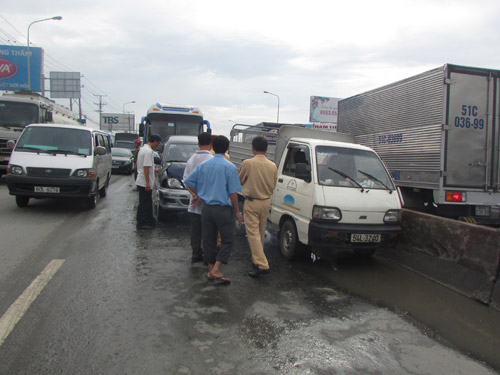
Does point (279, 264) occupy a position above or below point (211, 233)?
below

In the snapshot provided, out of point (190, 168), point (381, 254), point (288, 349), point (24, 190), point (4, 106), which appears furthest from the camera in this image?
point (4, 106)

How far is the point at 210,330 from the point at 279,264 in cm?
244

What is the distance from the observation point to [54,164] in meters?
8.66

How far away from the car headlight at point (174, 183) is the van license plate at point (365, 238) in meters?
3.92

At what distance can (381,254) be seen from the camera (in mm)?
6602

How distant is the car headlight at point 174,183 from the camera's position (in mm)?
7961

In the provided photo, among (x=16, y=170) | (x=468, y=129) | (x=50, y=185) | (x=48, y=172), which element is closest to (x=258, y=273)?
(x=468, y=129)

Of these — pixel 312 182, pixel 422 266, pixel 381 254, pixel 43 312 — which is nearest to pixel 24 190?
pixel 43 312

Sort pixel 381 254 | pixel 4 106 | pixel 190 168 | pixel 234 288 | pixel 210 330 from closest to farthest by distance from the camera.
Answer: pixel 210 330 < pixel 234 288 < pixel 190 168 < pixel 381 254 < pixel 4 106

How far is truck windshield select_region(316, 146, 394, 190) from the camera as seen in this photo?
5719 millimetres

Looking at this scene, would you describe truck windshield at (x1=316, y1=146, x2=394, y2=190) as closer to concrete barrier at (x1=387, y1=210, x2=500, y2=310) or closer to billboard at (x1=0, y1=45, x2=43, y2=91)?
concrete barrier at (x1=387, y1=210, x2=500, y2=310)

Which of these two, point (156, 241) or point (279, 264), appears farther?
point (156, 241)

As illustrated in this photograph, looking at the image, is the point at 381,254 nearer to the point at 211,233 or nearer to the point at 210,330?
the point at 211,233

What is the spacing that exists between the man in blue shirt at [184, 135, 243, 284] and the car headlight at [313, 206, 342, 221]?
1.22 m
